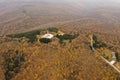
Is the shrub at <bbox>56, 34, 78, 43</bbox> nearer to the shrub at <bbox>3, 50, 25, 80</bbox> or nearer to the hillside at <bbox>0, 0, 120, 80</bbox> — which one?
the hillside at <bbox>0, 0, 120, 80</bbox>

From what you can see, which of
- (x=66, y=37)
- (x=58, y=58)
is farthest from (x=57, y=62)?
(x=66, y=37)

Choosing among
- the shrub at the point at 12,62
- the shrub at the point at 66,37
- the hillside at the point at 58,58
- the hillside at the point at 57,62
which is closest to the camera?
the hillside at the point at 57,62

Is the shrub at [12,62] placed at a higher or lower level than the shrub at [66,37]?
lower

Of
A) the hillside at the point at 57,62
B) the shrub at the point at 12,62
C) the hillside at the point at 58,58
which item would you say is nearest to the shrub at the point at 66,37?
the hillside at the point at 58,58

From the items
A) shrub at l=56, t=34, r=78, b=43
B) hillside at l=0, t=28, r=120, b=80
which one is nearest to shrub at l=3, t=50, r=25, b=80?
hillside at l=0, t=28, r=120, b=80

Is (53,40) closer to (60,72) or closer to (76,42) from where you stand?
(76,42)

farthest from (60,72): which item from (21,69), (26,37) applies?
(26,37)

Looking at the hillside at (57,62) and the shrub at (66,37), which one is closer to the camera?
the hillside at (57,62)

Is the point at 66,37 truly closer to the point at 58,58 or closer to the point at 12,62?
the point at 58,58

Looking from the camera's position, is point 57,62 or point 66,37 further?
point 66,37

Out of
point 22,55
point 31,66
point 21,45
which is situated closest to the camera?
point 31,66

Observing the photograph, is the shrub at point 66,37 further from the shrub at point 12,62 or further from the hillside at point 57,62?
the shrub at point 12,62
